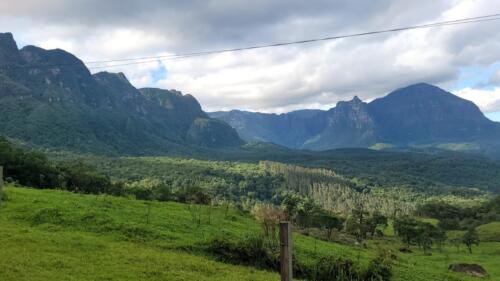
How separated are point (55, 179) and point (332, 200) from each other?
140231 mm

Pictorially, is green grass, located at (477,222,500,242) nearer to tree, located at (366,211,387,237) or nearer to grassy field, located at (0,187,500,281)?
tree, located at (366,211,387,237)

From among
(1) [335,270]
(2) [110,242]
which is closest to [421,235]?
(1) [335,270]

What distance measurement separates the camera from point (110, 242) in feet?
65.5

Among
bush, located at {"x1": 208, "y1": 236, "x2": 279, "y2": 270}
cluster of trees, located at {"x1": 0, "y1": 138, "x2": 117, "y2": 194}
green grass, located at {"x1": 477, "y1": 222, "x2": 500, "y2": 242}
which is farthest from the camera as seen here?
green grass, located at {"x1": 477, "y1": 222, "x2": 500, "y2": 242}

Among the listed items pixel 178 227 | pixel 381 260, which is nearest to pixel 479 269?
pixel 381 260

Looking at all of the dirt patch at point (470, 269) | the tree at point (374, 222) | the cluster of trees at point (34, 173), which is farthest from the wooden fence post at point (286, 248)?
the tree at point (374, 222)

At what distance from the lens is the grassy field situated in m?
15.6

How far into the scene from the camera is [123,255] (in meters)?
17.9

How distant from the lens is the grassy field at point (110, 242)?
15.6m

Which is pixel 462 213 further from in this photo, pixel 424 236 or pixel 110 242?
pixel 110 242

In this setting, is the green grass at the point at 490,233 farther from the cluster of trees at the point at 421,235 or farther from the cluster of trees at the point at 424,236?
the cluster of trees at the point at 421,235

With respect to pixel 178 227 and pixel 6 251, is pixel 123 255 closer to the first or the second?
pixel 6 251

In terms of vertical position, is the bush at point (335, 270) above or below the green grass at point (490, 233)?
above

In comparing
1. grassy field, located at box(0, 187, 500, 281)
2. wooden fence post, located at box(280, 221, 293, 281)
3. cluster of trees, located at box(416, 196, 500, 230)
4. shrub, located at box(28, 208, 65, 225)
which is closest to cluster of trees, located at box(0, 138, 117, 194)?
grassy field, located at box(0, 187, 500, 281)
